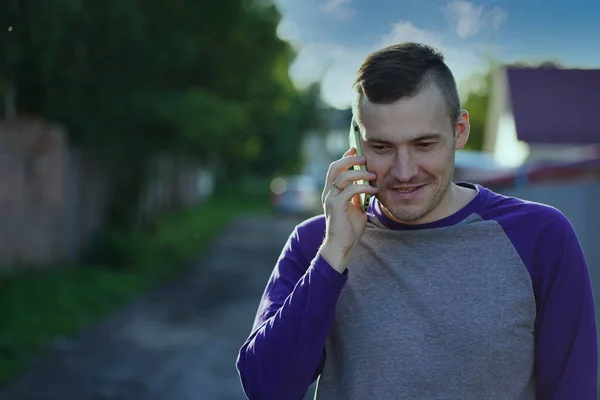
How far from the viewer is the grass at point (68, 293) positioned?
8.48 metres

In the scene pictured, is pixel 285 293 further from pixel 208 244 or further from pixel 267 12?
pixel 208 244

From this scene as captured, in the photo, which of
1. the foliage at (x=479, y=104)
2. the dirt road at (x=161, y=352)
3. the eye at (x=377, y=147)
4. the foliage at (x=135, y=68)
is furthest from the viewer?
the foliage at (x=479, y=104)

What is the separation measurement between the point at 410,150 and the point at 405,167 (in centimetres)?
4

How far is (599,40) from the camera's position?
255 cm

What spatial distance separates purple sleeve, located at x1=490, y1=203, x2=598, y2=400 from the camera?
6.29 feet

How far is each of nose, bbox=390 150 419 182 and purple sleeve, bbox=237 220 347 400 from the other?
280 mm

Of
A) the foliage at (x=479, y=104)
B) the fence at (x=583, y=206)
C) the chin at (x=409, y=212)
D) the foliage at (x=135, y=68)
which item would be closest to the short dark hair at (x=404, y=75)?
the chin at (x=409, y=212)

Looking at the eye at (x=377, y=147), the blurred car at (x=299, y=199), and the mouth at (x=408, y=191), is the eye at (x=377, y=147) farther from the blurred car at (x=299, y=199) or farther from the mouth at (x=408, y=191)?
the blurred car at (x=299, y=199)

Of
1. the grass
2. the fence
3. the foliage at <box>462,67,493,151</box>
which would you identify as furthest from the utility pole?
the foliage at <box>462,67,493,151</box>

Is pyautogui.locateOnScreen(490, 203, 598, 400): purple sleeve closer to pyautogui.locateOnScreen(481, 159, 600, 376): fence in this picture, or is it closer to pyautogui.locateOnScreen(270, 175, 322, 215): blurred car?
pyautogui.locateOnScreen(481, 159, 600, 376): fence

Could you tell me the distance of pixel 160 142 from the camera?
14.6 meters

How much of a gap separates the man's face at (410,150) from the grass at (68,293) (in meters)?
6.03

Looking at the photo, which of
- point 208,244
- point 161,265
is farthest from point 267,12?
point 208,244

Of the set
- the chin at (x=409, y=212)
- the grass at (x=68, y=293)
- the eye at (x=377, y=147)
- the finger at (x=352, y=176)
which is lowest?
the grass at (x=68, y=293)
